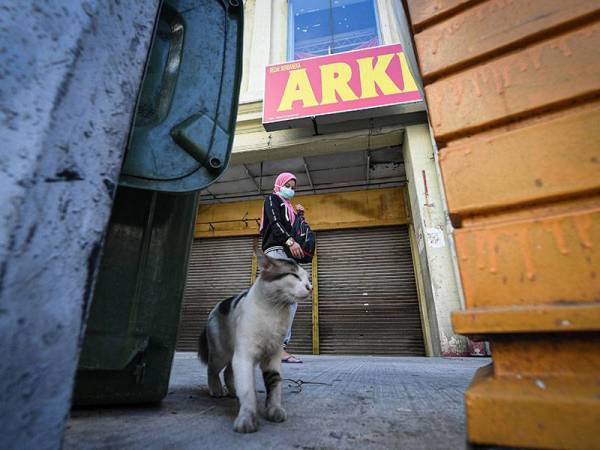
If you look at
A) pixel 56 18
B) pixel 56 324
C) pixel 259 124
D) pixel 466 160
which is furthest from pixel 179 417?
pixel 259 124

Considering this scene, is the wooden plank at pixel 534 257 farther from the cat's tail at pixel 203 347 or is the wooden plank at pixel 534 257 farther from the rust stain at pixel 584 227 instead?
the cat's tail at pixel 203 347

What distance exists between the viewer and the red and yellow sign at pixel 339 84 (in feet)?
17.5

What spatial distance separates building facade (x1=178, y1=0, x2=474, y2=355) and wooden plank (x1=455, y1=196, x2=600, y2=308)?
13.9 ft

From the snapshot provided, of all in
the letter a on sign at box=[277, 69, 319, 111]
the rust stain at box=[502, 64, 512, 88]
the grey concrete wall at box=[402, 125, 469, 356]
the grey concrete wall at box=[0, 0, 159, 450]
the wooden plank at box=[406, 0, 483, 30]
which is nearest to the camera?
the grey concrete wall at box=[0, 0, 159, 450]

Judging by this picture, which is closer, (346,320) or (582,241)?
(582,241)

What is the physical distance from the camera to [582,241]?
80 cm

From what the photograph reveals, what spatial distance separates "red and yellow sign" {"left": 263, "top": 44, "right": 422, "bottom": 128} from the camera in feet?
17.5

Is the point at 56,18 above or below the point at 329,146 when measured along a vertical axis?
below

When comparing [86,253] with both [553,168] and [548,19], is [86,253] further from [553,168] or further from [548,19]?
[548,19]

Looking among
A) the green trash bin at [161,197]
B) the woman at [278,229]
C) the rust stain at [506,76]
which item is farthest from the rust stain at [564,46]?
the woman at [278,229]

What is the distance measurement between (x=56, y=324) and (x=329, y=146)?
5925 millimetres

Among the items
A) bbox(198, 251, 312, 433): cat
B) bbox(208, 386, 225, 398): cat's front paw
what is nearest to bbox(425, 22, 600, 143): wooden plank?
bbox(198, 251, 312, 433): cat

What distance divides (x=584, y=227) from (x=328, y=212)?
685 cm

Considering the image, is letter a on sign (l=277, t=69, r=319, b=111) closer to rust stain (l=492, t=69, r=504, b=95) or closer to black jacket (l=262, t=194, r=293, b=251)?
black jacket (l=262, t=194, r=293, b=251)
